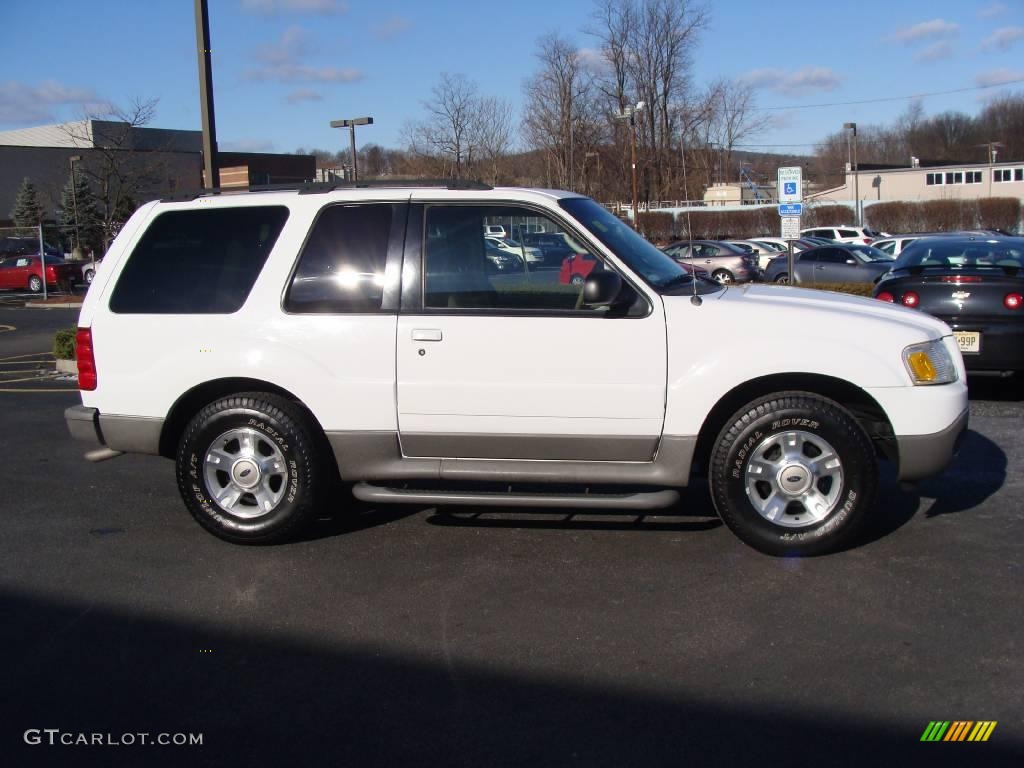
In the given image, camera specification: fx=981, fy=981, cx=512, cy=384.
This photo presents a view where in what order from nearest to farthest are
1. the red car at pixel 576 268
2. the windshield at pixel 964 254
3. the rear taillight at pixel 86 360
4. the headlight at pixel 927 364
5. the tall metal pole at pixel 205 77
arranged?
the headlight at pixel 927 364
the red car at pixel 576 268
the rear taillight at pixel 86 360
the windshield at pixel 964 254
the tall metal pole at pixel 205 77

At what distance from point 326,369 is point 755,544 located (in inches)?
98.4

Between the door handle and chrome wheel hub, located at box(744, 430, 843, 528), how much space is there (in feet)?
5.83

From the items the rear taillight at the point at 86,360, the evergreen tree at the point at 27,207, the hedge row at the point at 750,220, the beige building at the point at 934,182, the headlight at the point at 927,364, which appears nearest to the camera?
the headlight at the point at 927,364

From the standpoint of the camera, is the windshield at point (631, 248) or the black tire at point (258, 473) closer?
the windshield at point (631, 248)

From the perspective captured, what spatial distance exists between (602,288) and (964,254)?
6188mm

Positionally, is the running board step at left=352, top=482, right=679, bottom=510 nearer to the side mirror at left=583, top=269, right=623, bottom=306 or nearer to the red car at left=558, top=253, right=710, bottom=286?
the side mirror at left=583, top=269, right=623, bottom=306

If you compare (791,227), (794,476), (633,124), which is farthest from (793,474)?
(633,124)

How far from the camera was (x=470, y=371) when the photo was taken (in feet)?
17.2

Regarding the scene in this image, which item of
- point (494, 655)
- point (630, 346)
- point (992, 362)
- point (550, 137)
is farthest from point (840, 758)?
point (550, 137)

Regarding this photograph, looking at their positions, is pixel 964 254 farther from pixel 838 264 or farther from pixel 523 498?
pixel 838 264

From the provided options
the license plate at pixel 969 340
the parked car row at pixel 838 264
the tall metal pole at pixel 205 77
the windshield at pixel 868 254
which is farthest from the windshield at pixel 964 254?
the windshield at pixel 868 254

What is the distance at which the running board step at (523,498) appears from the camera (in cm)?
511

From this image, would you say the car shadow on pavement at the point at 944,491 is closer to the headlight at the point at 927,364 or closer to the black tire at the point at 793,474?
the black tire at the point at 793,474


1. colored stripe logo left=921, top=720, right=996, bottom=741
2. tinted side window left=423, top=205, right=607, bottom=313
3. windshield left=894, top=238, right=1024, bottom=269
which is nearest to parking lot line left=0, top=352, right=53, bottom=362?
tinted side window left=423, top=205, right=607, bottom=313
